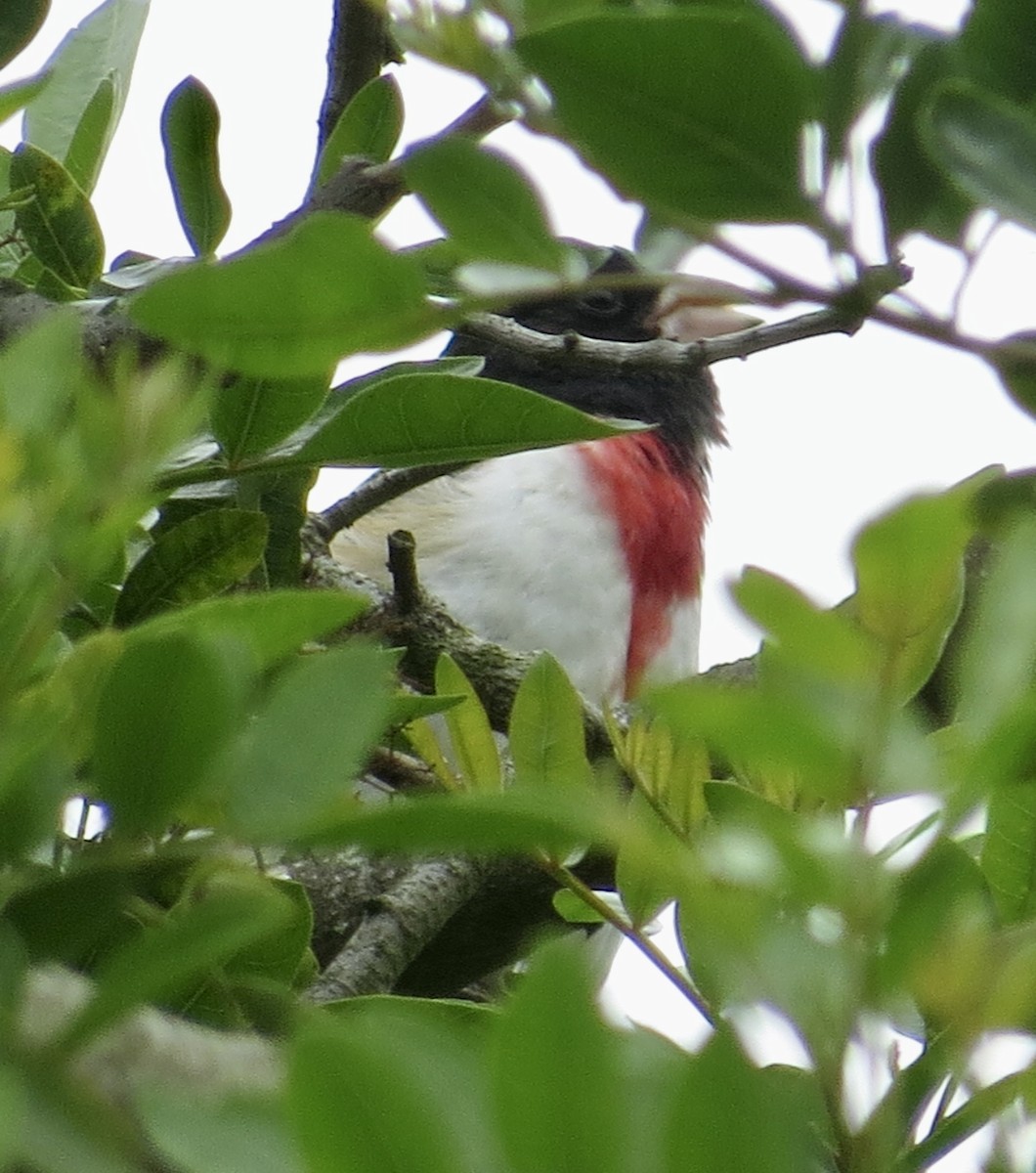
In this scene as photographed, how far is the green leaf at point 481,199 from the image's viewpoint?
1.27 feet

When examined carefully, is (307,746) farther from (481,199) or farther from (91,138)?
(91,138)

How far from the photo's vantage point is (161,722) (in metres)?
0.37

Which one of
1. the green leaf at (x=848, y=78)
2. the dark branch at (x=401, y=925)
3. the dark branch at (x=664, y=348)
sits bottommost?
the dark branch at (x=401, y=925)

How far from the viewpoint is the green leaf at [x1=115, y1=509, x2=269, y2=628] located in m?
0.69

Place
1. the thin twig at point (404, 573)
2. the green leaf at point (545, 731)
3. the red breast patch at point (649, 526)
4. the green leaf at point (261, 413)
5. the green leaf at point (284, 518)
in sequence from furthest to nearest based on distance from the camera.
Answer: the red breast patch at point (649, 526) → the thin twig at point (404, 573) → the green leaf at point (284, 518) → the green leaf at point (261, 413) → the green leaf at point (545, 731)

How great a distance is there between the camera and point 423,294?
1.25ft

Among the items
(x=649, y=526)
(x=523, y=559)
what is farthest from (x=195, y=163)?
(x=649, y=526)

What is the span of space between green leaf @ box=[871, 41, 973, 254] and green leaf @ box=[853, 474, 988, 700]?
0.11 metres

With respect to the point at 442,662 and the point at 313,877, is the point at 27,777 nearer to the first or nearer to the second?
the point at 442,662

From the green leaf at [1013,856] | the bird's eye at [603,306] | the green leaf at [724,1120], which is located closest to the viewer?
the green leaf at [724,1120]

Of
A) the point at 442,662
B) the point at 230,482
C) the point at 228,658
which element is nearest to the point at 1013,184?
the point at 228,658

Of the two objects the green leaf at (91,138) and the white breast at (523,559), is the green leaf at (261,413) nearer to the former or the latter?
the green leaf at (91,138)

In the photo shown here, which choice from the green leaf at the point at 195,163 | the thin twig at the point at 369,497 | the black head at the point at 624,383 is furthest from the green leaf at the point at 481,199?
the black head at the point at 624,383

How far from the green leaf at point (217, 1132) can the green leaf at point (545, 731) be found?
0.90 ft
